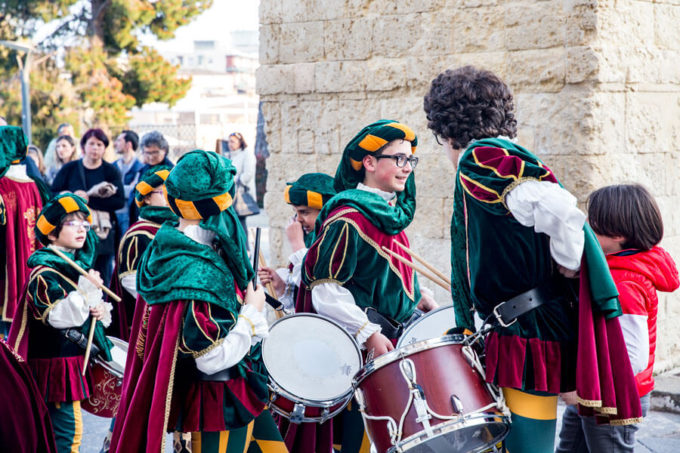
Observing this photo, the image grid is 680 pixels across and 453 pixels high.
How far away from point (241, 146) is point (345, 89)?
4536mm

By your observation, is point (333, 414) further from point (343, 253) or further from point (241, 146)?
point (241, 146)

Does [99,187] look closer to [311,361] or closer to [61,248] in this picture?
[61,248]

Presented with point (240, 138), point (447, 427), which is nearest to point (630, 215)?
point (447, 427)

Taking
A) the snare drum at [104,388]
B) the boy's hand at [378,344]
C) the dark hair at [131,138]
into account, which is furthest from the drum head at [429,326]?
the dark hair at [131,138]

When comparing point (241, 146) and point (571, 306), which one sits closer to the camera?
point (571, 306)

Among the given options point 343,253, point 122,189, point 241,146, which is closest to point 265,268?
point 343,253

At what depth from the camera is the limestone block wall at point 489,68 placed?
5500mm

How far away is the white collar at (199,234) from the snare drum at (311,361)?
55 centimetres

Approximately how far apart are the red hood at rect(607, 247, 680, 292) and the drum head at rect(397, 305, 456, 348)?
26.4 inches

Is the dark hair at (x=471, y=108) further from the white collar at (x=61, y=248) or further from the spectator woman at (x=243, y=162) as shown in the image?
the spectator woman at (x=243, y=162)

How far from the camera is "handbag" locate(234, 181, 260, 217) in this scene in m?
9.75

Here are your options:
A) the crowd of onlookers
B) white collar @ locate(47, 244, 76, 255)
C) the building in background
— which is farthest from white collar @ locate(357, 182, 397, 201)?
the building in background

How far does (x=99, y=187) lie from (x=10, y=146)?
3045mm

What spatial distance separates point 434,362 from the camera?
2922 millimetres
